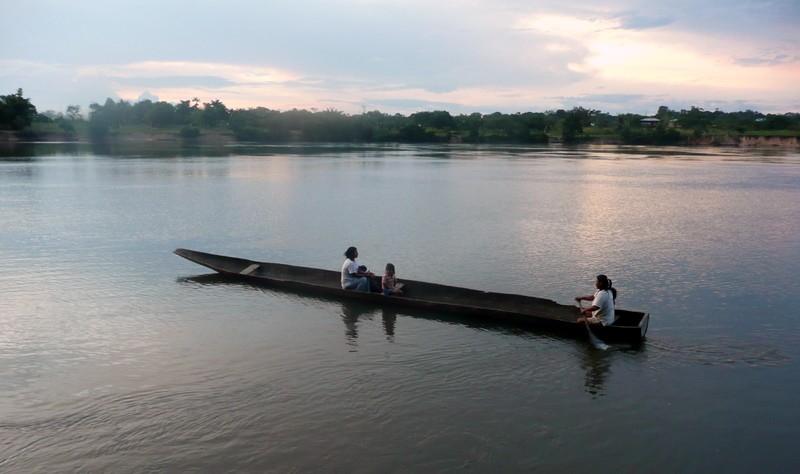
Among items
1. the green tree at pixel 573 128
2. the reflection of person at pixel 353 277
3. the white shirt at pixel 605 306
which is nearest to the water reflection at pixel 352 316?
the reflection of person at pixel 353 277

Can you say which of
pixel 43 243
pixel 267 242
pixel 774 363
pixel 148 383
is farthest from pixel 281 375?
pixel 43 243

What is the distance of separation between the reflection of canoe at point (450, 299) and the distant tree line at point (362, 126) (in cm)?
10185

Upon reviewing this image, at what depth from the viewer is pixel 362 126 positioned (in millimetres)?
118188

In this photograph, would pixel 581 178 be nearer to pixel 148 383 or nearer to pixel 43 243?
pixel 43 243

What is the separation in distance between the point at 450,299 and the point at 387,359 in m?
2.72

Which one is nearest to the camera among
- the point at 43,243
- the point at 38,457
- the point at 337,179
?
the point at 38,457

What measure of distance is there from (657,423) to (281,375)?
16.6ft

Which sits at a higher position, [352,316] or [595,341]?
[595,341]

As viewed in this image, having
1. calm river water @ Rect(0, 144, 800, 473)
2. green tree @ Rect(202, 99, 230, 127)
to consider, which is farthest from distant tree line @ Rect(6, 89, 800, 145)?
calm river water @ Rect(0, 144, 800, 473)

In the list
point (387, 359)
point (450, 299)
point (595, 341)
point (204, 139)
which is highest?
point (204, 139)

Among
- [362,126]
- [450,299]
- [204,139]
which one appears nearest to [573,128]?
[362,126]

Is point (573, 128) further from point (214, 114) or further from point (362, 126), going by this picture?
point (214, 114)

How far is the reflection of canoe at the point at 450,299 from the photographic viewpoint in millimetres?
10695

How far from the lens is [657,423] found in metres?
8.11
